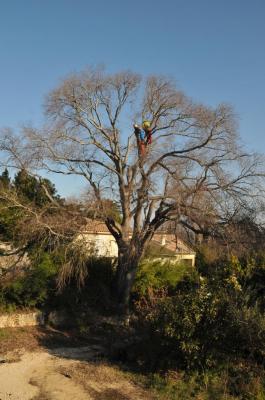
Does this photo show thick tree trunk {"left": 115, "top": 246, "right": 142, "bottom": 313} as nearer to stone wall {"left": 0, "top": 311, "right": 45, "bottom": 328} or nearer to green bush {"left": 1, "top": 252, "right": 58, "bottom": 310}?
green bush {"left": 1, "top": 252, "right": 58, "bottom": 310}

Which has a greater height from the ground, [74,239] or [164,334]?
[74,239]

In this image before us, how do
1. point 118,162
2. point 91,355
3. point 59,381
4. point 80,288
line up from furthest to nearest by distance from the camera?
point 118,162 → point 80,288 → point 91,355 → point 59,381

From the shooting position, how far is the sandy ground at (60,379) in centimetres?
937

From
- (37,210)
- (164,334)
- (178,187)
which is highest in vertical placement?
(178,187)

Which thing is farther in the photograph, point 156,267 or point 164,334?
point 156,267

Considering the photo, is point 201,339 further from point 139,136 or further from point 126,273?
point 139,136

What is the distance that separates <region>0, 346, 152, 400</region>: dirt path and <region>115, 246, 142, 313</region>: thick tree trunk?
6.57m

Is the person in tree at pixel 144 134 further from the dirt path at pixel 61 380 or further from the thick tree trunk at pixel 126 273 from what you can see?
the dirt path at pixel 61 380

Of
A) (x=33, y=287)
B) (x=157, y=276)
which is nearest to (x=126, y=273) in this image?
(x=157, y=276)

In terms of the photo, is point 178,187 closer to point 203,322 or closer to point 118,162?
point 118,162

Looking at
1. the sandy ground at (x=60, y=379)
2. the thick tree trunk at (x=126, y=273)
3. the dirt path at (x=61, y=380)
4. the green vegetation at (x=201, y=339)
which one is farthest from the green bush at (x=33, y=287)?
the dirt path at (x=61, y=380)

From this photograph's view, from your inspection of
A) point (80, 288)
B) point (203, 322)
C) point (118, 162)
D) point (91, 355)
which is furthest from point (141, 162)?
point (203, 322)

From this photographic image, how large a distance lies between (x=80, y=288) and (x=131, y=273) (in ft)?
7.08

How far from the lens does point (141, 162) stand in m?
19.4
